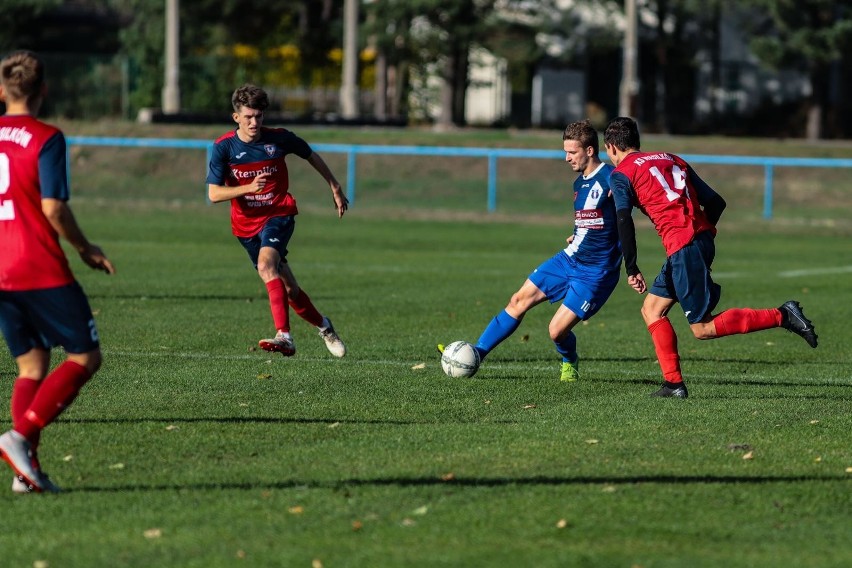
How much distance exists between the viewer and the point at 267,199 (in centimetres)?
1135

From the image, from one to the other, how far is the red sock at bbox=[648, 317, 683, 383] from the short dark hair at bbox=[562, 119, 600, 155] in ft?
4.08

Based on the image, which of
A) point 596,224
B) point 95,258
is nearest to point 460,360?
point 596,224

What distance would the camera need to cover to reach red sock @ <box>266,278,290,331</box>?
11.0 meters

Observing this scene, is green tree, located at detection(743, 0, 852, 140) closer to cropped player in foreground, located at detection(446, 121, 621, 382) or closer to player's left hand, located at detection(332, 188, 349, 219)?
player's left hand, located at detection(332, 188, 349, 219)

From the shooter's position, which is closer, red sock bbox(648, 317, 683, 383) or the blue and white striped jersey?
red sock bbox(648, 317, 683, 383)

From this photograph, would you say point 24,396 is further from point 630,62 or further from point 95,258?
point 630,62

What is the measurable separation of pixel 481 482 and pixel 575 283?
353cm

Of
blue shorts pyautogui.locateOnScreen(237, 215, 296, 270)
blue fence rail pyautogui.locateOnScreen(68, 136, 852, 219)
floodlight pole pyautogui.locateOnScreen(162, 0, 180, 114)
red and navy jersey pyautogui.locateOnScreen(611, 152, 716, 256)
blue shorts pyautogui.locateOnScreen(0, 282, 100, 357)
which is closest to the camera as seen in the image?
blue shorts pyautogui.locateOnScreen(0, 282, 100, 357)

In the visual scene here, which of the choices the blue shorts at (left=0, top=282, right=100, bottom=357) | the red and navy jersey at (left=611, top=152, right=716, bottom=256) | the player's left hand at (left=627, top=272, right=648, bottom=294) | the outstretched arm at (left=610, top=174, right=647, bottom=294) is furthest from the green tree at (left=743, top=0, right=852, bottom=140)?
the blue shorts at (left=0, top=282, right=100, bottom=357)

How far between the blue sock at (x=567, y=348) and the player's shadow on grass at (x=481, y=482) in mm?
3332

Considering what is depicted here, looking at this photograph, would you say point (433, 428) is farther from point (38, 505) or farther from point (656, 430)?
point (38, 505)

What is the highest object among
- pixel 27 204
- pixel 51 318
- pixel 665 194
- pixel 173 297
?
pixel 27 204

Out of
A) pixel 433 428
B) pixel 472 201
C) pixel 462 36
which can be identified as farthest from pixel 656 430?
pixel 462 36

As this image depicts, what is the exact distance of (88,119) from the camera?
43938 mm
